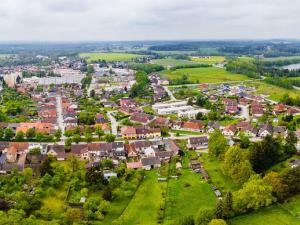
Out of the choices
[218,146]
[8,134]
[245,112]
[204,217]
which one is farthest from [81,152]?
[245,112]

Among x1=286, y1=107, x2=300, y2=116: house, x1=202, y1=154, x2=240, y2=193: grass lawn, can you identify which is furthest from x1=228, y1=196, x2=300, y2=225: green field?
x1=286, y1=107, x2=300, y2=116: house

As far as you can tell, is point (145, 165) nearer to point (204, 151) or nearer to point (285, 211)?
point (204, 151)

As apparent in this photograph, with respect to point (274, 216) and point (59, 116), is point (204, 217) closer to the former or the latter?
point (274, 216)

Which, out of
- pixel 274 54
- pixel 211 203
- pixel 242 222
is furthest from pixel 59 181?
pixel 274 54

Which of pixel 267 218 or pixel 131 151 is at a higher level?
pixel 131 151

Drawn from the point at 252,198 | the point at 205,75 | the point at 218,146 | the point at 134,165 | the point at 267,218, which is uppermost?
the point at 205,75

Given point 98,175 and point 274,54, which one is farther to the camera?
point 274,54

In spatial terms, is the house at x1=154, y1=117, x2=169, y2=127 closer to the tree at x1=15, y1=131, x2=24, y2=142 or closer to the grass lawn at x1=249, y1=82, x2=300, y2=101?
the tree at x1=15, y1=131, x2=24, y2=142

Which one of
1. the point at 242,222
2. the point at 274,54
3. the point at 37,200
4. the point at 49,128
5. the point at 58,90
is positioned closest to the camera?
the point at 242,222

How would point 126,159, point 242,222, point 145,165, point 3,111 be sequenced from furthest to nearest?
point 3,111, point 126,159, point 145,165, point 242,222
